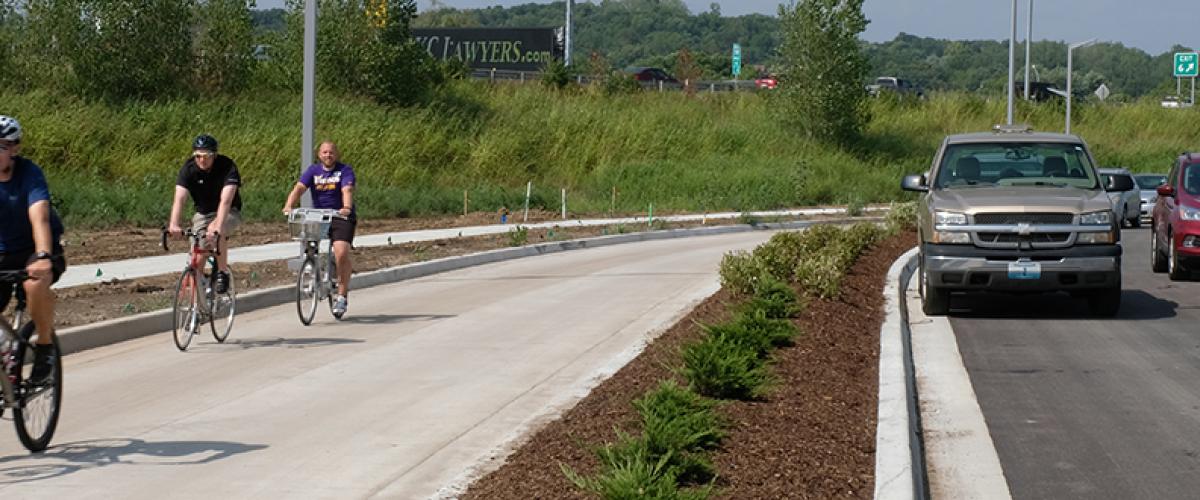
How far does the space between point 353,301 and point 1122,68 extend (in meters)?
193

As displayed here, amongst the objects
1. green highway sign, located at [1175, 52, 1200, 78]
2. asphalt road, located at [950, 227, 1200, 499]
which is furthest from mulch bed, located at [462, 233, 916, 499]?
green highway sign, located at [1175, 52, 1200, 78]

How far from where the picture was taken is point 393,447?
9.38 m

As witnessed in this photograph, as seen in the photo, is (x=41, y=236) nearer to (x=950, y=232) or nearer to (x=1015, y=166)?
(x=950, y=232)

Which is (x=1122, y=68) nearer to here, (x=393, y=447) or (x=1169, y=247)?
(x=1169, y=247)

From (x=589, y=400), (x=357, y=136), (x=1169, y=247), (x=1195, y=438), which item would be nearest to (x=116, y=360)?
(x=589, y=400)

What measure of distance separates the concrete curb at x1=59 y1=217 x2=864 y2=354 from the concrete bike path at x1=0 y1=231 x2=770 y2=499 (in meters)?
0.19

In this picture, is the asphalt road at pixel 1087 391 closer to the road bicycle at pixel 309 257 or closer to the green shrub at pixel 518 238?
the road bicycle at pixel 309 257

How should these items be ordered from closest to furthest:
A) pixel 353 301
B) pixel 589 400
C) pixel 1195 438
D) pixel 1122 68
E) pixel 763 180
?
1. pixel 1195 438
2. pixel 589 400
3. pixel 353 301
4. pixel 763 180
5. pixel 1122 68

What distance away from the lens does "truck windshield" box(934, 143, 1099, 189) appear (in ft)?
58.4

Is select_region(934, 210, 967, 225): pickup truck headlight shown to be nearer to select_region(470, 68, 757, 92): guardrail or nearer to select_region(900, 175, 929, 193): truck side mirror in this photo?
select_region(900, 175, 929, 193): truck side mirror

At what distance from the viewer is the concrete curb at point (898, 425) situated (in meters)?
7.93

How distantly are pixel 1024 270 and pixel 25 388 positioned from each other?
10.7m

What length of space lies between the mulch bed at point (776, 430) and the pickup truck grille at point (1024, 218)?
298cm

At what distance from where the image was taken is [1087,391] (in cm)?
1199
